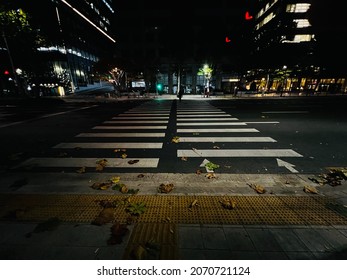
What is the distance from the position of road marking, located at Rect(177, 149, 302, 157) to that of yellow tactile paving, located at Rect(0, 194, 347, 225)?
2.17 m

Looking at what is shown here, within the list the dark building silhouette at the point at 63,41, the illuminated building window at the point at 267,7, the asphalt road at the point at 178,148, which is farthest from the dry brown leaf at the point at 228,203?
the illuminated building window at the point at 267,7

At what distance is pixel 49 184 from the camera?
155 inches

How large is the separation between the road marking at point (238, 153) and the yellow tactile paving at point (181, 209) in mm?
2173

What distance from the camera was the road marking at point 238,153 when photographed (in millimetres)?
5516

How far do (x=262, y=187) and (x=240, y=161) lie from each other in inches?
56.2

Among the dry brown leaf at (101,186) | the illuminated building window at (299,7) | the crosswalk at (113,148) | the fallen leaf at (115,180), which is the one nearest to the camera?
the dry brown leaf at (101,186)

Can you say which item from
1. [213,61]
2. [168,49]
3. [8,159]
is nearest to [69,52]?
[168,49]

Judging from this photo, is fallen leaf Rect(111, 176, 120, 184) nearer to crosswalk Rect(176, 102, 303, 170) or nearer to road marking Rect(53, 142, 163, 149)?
crosswalk Rect(176, 102, 303, 170)

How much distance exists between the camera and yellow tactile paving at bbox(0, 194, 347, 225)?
113 inches

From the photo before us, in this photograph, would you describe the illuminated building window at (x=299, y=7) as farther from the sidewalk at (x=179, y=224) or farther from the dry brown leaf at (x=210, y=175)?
the dry brown leaf at (x=210, y=175)

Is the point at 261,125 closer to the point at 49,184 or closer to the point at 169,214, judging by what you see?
the point at 169,214

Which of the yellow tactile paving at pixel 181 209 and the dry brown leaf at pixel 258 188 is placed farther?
the dry brown leaf at pixel 258 188

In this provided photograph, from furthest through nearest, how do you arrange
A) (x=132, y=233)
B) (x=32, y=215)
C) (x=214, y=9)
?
(x=214, y=9)
(x=32, y=215)
(x=132, y=233)

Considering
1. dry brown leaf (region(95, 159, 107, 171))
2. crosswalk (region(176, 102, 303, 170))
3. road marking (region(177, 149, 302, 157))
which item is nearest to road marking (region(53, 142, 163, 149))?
crosswalk (region(176, 102, 303, 170))
